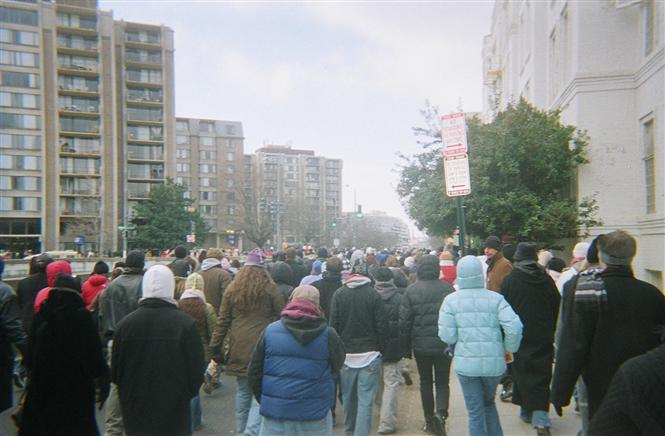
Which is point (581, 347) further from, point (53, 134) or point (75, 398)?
point (53, 134)

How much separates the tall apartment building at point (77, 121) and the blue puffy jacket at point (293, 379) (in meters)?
53.0

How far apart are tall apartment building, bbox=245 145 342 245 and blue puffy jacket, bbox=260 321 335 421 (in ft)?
132

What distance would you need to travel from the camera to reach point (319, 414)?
148 inches

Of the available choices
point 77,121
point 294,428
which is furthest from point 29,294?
point 77,121

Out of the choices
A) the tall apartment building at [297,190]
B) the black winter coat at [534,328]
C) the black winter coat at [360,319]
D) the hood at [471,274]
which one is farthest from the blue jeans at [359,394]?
the tall apartment building at [297,190]

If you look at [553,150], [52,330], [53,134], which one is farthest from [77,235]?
[52,330]

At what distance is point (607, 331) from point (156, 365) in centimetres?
337

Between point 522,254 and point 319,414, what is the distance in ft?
10.4

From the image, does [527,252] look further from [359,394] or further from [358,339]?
[359,394]

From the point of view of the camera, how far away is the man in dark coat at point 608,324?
10.9 feet

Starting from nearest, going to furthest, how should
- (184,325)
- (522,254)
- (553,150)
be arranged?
1. (184,325)
2. (522,254)
3. (553,150)

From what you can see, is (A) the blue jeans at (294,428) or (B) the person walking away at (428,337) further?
(B) the person walking away at (428,337)

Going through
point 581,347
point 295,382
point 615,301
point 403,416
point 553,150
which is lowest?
point 403,416

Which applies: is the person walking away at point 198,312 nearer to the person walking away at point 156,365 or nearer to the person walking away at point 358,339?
the person walking away at point 358,339
